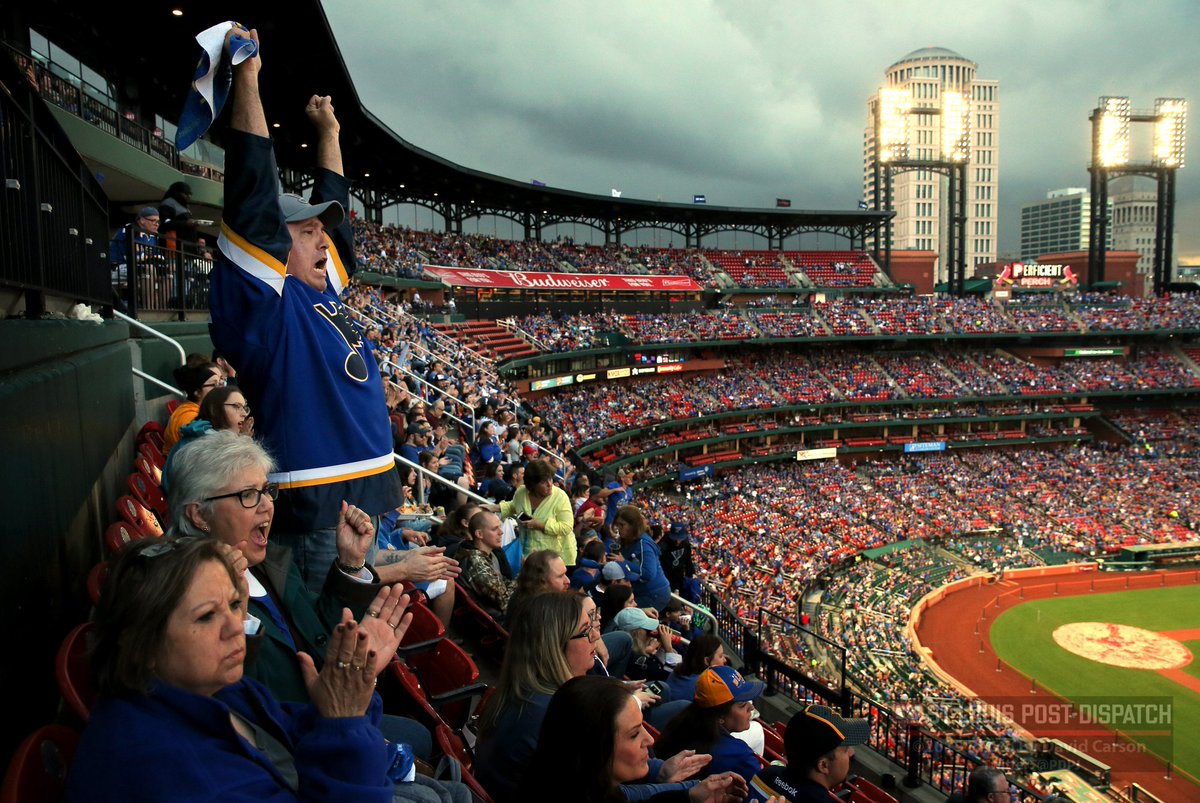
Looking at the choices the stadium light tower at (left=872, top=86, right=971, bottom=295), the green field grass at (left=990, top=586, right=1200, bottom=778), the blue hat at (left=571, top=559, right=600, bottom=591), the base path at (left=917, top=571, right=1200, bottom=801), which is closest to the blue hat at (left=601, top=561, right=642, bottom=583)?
the blue hat at (left=571, top=559, right=600, bottom=591)

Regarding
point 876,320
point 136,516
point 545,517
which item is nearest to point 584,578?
point 545,517

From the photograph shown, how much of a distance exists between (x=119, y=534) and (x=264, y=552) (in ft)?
3.36

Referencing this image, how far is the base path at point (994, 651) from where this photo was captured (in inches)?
699

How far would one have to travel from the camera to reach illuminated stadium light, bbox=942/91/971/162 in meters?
51.6

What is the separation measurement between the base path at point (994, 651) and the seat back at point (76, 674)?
21120 mm

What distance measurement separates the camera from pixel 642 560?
6879 millimetres

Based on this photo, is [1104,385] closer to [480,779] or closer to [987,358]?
[987,358]

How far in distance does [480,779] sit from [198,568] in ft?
5.32

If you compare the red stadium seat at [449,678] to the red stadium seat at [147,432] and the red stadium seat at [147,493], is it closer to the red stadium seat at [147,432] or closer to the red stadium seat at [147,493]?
the red stadium seat at [147,493]

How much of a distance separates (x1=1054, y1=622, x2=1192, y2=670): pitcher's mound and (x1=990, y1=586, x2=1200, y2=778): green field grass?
337 mm

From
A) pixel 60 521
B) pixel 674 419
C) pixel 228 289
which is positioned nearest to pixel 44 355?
pixel 60 521

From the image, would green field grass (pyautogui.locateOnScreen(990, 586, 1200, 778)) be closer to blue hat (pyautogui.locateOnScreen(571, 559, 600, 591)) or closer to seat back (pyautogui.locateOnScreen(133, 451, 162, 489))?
blue hat (pyautogui.locateOnScreen(571, 559, 600, 591))

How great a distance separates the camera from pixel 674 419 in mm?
37031

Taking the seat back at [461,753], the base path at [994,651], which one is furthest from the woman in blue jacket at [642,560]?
the base path at [994,651]
